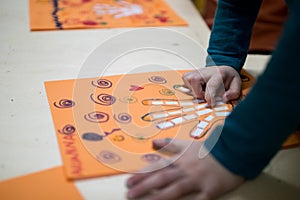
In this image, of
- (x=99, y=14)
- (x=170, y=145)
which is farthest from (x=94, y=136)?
(x=99, y=14)

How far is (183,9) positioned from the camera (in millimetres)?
931

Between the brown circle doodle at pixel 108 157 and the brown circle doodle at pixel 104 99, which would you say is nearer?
the brown circle doodle at pixel 108 157

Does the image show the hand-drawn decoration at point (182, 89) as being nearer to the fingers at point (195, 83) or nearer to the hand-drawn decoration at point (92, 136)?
the fingers at point (195, 83)

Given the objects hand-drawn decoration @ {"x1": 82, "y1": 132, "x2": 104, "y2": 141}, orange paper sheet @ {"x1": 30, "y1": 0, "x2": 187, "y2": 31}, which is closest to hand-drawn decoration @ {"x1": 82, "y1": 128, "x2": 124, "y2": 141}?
hand-drawn decoration @ {"x1": 82, "y1": 132, "x2": 104, "y2": 141}

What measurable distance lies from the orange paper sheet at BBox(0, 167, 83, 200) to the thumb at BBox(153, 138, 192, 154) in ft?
0.39

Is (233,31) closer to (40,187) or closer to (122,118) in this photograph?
(122,118)

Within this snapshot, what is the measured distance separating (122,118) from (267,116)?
22 cm

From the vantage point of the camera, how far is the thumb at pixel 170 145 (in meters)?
0.44

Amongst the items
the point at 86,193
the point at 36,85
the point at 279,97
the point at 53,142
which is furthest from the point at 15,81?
the point at 279,97

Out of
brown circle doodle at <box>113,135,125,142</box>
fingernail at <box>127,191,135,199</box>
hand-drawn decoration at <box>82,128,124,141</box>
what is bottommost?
hand-drawn decoration at <box>82,128,124,141</box>

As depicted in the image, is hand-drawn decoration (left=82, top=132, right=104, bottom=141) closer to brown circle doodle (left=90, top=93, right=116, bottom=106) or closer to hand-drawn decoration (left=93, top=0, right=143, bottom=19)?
brown circle doodle (left=90, top=93, right=116, bottom=106)

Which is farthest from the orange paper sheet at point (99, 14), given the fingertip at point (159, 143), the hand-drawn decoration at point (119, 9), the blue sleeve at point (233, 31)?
the fingertip at point (159, 143)

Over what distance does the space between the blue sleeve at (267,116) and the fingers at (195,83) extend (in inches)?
6.3

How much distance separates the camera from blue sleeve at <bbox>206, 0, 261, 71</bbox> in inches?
23.9
